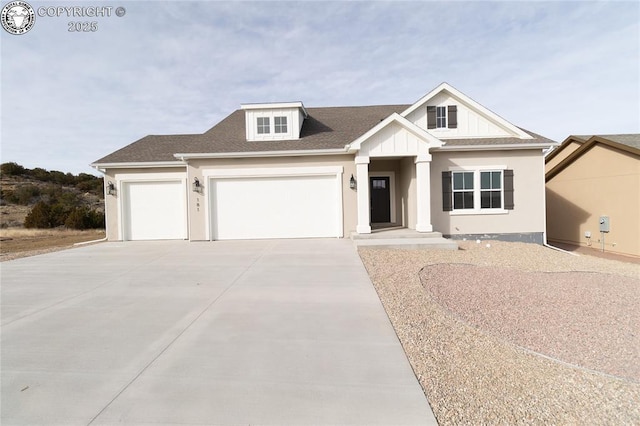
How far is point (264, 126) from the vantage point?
13.0m

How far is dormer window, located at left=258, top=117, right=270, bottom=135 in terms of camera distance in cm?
1295

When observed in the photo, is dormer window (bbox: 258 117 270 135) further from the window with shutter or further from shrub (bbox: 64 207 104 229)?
shrub (bbox: 64 207 104 229)

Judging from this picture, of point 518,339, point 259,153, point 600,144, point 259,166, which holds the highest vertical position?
point 600,144

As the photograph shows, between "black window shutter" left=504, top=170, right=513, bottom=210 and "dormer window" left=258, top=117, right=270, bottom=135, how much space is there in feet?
29.8

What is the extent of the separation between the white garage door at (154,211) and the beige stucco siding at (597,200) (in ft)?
54.7

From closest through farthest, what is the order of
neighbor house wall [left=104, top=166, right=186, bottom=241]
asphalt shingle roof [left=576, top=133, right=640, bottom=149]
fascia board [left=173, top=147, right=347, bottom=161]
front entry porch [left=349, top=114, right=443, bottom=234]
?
front entry porch [left=349, top=114, right=443, bottom=234]
fascia board [left=173, top=147, right=347, bottom=161]
asphalt shingle roof [left=576, top=133, right=640, bottom=149]
neighbor house wall [left=104, top=166, right=186, bottom=241]

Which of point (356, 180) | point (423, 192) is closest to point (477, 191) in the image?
point (423, 192)

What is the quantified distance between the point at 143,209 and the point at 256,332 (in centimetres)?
1078

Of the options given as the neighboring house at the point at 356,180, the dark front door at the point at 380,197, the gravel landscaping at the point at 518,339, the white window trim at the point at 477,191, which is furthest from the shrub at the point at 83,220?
the white window trim at the point at 477,191

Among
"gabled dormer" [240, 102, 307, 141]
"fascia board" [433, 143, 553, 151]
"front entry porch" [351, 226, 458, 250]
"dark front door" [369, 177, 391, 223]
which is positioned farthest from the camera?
"dark front door" [369, 177, 391, 223]

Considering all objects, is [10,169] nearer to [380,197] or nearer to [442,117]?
[380,197]

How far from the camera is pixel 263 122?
13.0 m

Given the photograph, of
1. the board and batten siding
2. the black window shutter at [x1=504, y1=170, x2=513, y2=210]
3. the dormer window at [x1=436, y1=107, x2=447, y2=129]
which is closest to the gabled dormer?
the board and batten siding

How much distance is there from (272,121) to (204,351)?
1064cm
